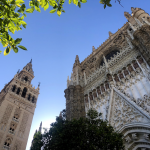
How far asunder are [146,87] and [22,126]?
25.1m

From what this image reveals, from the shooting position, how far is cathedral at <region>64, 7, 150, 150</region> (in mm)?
10141

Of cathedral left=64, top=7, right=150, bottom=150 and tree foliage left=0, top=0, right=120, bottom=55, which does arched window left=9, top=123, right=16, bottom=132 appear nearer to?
cathedral left=64, top=7, right=150, bottom=150

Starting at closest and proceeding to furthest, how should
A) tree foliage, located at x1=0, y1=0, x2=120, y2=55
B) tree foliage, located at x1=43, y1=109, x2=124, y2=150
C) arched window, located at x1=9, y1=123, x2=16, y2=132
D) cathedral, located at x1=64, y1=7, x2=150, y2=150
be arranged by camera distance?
tree foliage, located at x1=0, y1=0, x2=120, y2=55 → tree foliage, located at x1=43, y1=109, x2=124, y2=150 → cathedral, located at x1=64, y1=7, x2=150, y2=150 → arched window, located at x1=9, y1=123, x2=16, y2=132

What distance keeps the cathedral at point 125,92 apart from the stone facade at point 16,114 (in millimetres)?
15623

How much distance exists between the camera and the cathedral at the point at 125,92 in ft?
33.3

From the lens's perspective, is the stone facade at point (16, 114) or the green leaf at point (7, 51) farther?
the stone facade at point (16, 114)

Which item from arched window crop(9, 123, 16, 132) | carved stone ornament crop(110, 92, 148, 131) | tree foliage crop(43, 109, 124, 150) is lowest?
tree foliage crop(43, 109, 124, 150)

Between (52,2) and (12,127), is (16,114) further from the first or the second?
(52,2)

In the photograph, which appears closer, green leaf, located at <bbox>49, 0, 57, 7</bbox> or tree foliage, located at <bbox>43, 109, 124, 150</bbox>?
green leaf, located at <bbox>49, 0, 57, 7</bbox>

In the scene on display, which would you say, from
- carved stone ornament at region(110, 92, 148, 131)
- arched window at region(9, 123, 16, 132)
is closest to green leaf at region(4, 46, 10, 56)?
carved stone ornament at region(110, 92, 148, 131)

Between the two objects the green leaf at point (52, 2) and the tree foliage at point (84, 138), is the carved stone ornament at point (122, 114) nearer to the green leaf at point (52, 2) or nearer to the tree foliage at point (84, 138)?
the tree foliage at point (84, 138)

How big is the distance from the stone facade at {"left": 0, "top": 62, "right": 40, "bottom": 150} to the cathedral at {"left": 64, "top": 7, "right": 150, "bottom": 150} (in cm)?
1562

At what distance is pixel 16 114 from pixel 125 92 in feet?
78.5

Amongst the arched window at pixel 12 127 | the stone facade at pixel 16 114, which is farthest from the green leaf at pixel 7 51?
the arched window at pixel 12 127
